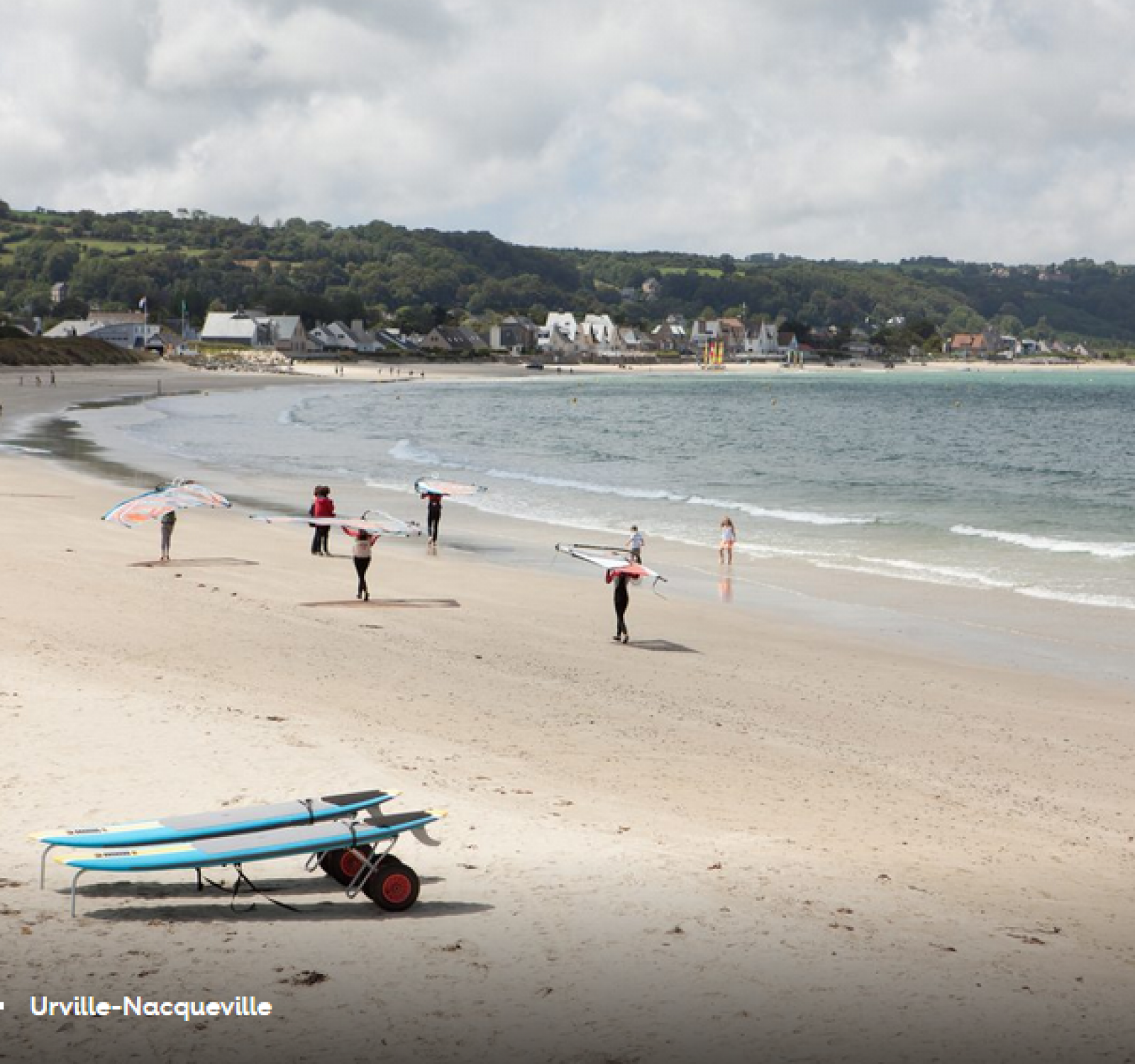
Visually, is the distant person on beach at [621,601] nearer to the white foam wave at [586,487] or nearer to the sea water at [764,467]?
the sea water at [764,467]

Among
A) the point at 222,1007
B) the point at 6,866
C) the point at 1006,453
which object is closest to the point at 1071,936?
the point at 222,1007

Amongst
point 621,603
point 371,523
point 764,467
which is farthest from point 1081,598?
point 764,467

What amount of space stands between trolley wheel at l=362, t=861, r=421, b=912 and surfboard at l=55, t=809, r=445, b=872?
0.29 metres

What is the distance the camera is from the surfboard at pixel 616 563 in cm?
1800

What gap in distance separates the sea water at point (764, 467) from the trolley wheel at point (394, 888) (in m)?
16.4

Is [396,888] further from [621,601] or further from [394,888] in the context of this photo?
[621,601]

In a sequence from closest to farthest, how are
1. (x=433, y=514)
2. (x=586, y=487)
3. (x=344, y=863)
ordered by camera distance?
(x=344, y=863), (x=433, y=514), (x=586, y=487)

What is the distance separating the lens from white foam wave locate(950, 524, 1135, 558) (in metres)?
28.1

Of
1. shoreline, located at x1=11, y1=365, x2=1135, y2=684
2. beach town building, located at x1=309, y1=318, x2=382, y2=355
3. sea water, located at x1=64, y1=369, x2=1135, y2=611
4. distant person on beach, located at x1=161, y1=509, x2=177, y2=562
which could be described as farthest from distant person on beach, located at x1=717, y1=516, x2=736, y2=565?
beach town building, located at x1=309, y1=318, x2=382, y2=355

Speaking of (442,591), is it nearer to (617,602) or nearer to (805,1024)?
(617,602)

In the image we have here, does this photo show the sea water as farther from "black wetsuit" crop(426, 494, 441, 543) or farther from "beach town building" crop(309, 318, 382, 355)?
"beach town building" crop(309, 318, 382, 355)

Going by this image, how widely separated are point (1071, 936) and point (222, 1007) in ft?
16.3

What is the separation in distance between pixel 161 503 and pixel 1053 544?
61.1 ft

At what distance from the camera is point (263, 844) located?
8234 mm
